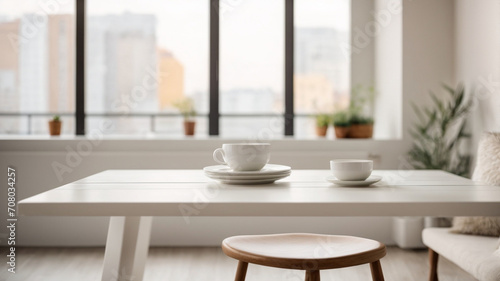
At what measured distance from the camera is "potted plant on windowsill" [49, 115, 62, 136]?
361 centimetres

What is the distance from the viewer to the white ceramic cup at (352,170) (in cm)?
137

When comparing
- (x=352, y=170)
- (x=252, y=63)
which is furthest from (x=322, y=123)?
(x=352, y=170)

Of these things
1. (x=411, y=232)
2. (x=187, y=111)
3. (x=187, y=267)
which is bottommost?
(x=187, y=267)

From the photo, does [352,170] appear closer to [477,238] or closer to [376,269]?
[376,269]

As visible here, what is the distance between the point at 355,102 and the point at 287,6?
85cm

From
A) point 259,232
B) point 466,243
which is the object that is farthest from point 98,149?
point 466,243

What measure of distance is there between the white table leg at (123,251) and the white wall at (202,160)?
73.8 inches

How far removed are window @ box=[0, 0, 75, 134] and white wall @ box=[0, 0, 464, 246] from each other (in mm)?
576

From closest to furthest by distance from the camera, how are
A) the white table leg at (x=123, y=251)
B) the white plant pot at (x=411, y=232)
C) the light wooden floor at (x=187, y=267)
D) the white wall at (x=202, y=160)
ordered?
1. the white table leg at (x=123, y=251)
2. the light wooden floor at (x=187, y=267)
3. the white plant pot at (x=411, y=232)
4. the white wall at (x=202, y=160)

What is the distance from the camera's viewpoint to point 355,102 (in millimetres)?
3738

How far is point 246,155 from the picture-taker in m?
1.41

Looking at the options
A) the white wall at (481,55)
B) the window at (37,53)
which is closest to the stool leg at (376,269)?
the white wall at (481,55)

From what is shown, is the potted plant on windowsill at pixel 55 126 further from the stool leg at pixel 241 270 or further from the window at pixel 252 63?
the stool leg at pixel 241 270

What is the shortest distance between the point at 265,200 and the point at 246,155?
1.00ft
